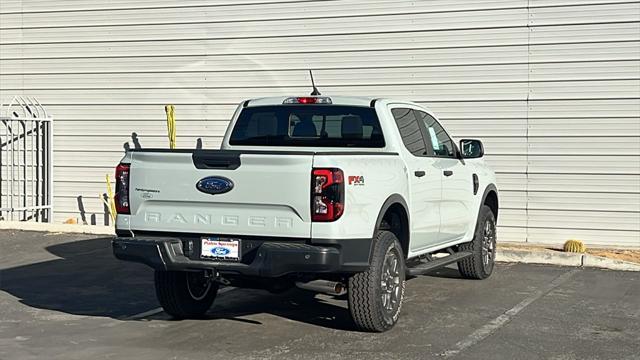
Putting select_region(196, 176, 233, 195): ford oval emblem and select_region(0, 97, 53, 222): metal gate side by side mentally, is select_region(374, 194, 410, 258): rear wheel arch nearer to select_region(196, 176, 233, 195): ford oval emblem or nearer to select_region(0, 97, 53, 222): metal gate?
select_region(196, 176, 233, 195): ford oval emblem

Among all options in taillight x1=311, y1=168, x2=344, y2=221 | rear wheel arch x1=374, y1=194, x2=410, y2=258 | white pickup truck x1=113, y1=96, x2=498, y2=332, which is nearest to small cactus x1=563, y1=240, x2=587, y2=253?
white pickup truck x1=113, y1=96, x2=498, y2=332

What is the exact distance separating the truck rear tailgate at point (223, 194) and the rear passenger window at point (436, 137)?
248 centimetres

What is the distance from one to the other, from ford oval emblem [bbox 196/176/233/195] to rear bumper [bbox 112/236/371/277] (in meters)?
0.41

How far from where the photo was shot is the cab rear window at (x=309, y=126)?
25.5 feet

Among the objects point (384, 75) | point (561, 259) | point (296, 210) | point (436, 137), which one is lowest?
point (561, 259)

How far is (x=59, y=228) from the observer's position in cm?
1389

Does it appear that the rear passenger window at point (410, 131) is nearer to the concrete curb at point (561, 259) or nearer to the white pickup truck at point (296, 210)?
the white pickup truck at point (296, 210)

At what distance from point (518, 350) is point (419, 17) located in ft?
24.5

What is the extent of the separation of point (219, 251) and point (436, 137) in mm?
3047

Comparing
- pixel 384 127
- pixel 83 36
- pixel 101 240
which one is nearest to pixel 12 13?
pixel 83 36

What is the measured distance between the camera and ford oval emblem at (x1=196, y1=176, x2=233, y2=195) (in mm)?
6480

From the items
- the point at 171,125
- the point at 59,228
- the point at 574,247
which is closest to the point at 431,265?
the point at 574,247

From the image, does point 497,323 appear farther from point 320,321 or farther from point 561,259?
point 561,259

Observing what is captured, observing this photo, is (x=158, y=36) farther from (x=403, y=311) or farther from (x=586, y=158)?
(x=403, y=311)
